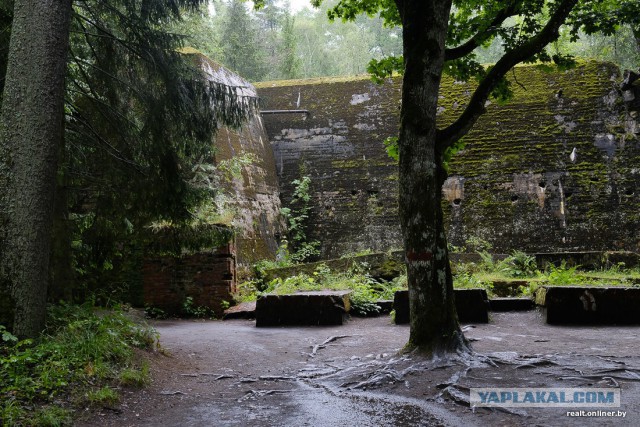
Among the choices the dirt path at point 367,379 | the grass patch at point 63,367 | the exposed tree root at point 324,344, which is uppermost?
the grass patch at point 63,367

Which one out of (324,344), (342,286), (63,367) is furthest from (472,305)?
(63,367)

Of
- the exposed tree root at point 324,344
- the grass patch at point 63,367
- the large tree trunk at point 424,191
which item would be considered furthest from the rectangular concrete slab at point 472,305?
the grass patch at point 63,367

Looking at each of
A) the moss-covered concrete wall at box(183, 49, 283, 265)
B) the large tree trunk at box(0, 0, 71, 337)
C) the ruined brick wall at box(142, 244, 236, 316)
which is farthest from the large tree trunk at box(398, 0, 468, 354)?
the moss-covered concrete wall at box(183, 49, 283, 265)

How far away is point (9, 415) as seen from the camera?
3535mm

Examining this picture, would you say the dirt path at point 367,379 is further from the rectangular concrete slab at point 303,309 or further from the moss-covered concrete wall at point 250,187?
the moss-covered concrete wall at point 250,187

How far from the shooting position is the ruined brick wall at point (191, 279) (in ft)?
36.3

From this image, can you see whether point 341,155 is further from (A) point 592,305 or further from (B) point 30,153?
(B) point 30,153

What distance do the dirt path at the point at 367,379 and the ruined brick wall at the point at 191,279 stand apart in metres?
3.55

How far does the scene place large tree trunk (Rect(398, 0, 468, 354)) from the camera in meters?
5.38

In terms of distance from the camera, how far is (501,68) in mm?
5738

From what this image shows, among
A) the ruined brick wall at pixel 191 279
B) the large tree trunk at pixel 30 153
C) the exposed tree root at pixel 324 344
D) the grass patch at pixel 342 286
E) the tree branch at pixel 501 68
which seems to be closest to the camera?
the large tree trunk at pixel 30 153

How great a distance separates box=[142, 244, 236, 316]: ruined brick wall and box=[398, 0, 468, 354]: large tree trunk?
20.9ft

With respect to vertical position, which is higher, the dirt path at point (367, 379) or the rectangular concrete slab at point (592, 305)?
the rectangular concrete slab at point (592, 305)

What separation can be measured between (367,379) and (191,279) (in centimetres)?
707
